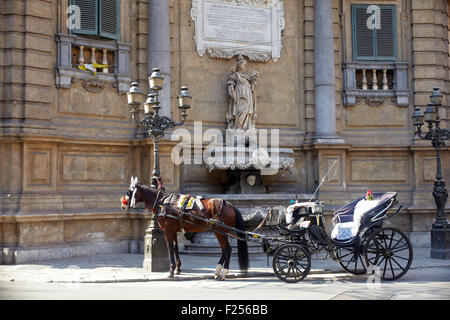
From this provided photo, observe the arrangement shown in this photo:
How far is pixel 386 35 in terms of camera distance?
17.1m

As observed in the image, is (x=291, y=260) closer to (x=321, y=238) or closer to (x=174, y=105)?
(x=321, y=238)

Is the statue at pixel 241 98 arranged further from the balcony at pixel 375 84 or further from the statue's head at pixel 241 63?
the balcony at pixel 375 84

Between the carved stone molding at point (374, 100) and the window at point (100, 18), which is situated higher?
the window at point (100, 18)

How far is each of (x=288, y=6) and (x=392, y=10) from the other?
3383mm

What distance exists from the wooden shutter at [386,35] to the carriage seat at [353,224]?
8025 millimetres

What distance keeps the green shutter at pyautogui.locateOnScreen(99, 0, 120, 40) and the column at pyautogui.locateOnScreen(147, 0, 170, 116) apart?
0.92 meters

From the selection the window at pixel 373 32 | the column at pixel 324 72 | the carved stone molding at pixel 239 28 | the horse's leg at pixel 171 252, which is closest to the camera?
the horse's leg at pixel 171 252

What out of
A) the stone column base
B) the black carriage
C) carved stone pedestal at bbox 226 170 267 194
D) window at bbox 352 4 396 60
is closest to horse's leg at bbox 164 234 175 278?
the black carriage

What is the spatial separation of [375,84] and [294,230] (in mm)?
8668

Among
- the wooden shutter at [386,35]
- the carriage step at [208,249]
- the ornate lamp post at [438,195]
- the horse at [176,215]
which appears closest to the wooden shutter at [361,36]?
the wooden shutter at [386,35]

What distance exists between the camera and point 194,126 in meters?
15.8

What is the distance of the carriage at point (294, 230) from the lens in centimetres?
1008

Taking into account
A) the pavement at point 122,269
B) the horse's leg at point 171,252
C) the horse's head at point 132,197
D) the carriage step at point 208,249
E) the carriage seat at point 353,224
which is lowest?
the pavement at point 122,269
